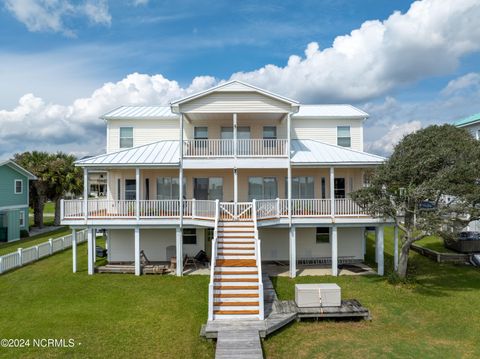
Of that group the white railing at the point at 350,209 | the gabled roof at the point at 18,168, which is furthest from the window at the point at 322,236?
the gabled roof at the point at 18,168

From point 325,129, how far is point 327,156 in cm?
407

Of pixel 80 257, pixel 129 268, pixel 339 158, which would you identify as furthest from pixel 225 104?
pixel 80 257

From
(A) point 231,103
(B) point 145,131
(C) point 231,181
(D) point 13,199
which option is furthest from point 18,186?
(A) point 231,103

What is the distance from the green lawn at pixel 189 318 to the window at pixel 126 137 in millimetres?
8208

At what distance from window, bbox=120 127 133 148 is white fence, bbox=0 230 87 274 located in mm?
8701

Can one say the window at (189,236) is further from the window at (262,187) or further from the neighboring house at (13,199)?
the neighboring house at (13,199)

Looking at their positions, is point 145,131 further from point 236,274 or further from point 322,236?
point 322,236

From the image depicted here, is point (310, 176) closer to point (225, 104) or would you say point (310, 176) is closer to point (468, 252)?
point (225, 104)

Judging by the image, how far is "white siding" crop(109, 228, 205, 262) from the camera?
20219 mm

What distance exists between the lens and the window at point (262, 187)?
20.4 metres

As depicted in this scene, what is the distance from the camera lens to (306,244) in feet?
→ 67.3

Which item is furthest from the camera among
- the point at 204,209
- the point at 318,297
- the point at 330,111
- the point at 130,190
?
the point at 330,111

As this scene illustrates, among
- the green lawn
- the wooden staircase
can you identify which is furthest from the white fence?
the wooden staircase

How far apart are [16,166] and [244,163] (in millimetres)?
25295
